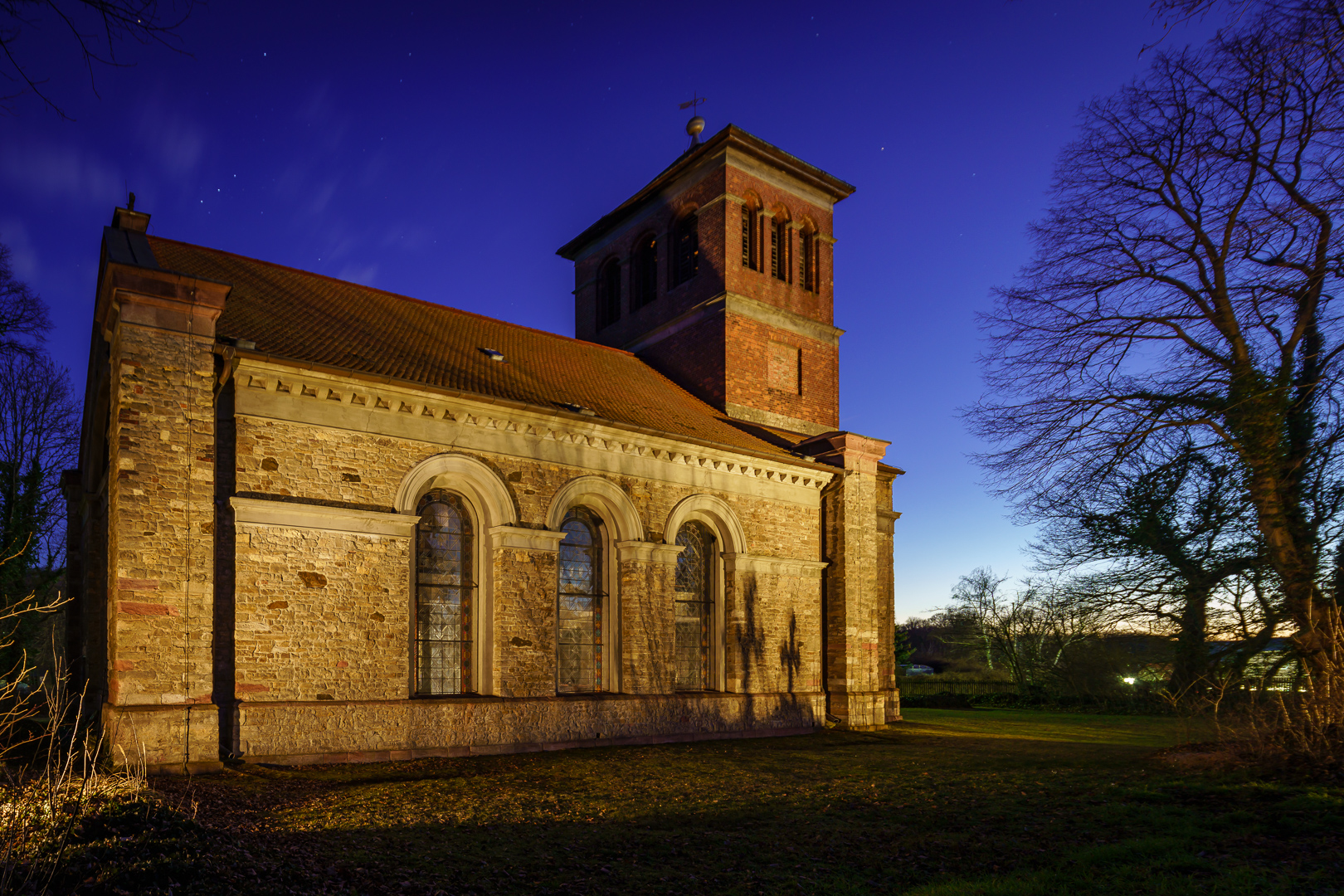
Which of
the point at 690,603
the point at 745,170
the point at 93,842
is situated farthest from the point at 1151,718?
the point at 93,842

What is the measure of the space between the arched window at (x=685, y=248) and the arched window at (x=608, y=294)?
9.55 ft

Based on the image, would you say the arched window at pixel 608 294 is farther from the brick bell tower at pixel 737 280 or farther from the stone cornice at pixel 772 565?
the stone cornice at pixel 772 565

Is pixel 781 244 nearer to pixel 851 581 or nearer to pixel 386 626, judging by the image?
pixel 851 581

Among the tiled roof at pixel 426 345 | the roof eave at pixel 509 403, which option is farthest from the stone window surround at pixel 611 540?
the tiled roof at pixel 426 345

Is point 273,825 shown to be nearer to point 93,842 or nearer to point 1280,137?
point 93,842

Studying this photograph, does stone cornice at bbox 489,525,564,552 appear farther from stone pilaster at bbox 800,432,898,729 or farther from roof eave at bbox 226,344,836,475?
stone pilaster at bbox 800,432,898,729

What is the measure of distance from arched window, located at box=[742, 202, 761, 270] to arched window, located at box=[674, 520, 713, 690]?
9.05m

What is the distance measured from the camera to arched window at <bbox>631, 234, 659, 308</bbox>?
25812 millimetres

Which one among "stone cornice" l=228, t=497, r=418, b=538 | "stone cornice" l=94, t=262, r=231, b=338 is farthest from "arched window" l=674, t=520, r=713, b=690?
"stone cornice" l=94, t=262, r=231, b=338

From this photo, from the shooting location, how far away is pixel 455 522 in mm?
14281

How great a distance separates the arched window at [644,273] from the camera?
2581 cm

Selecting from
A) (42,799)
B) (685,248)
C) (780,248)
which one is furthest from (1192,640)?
(685,248)

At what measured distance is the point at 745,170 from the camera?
23.6 metres

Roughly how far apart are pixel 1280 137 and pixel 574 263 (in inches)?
854
